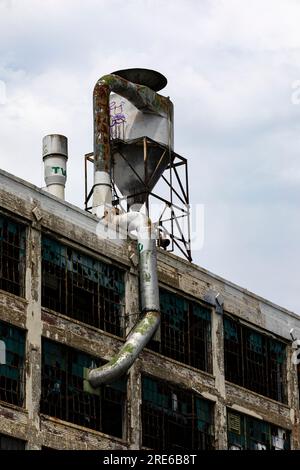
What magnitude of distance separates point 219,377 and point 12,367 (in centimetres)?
1039

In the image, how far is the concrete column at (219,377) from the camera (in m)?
54.2

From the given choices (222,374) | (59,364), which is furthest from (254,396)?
(59,364)

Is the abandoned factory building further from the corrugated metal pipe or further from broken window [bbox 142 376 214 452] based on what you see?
the corrugated metal pipe

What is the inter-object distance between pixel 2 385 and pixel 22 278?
3.62 m

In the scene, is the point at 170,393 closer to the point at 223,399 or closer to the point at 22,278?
the point at 223,399

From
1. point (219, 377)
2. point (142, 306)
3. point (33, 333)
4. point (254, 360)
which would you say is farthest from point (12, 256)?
point (254, 360)

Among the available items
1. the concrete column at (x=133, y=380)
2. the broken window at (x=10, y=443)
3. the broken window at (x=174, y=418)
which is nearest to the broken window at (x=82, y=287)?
the concrete column at (x=133, y=380)

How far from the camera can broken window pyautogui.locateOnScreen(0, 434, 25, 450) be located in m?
45.8

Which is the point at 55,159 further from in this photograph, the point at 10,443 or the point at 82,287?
the point at 10,443

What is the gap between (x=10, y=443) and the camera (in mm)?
46094

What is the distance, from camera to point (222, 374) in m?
55.1

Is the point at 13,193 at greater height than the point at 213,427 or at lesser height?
greater

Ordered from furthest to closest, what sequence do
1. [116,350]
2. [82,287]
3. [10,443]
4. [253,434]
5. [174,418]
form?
[253,434] → [174,418] → [116,350] → [82,287] → [10,443]

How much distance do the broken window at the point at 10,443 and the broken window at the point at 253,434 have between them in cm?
1056
